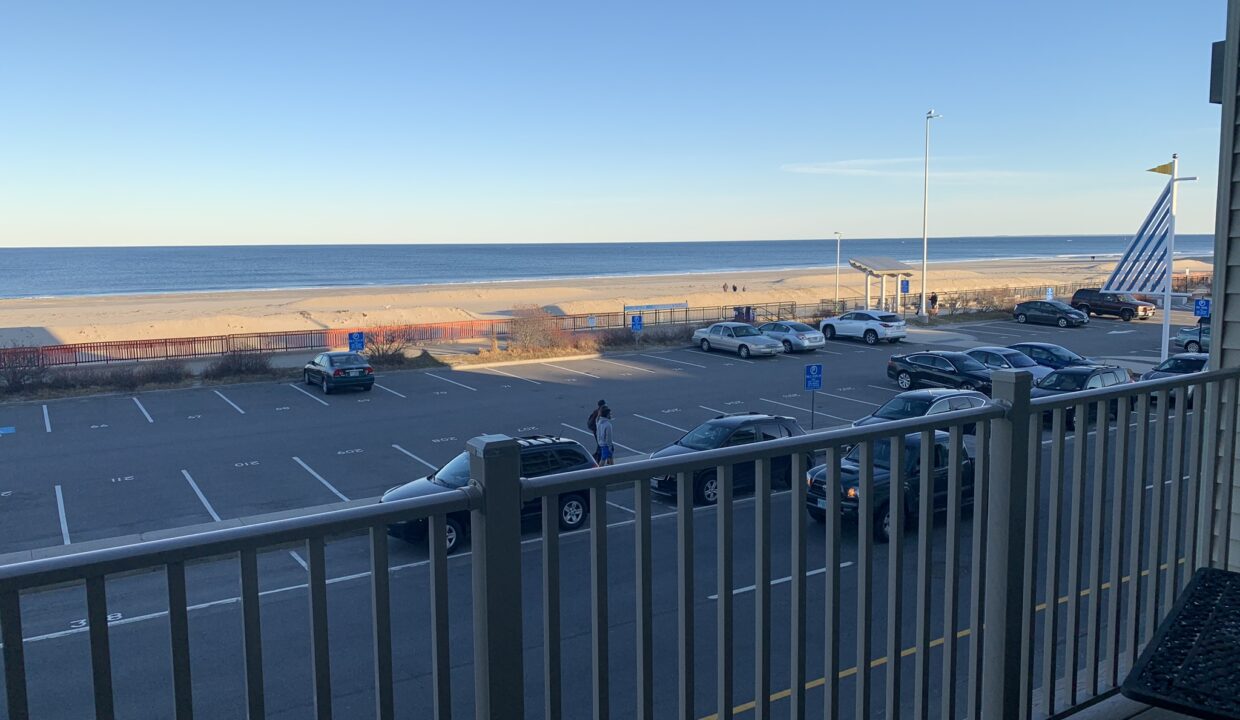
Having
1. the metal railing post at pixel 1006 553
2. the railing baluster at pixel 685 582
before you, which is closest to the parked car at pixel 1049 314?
the metal railing post at pixel 1006 553

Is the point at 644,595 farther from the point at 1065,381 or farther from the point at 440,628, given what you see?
the point at 1065,381

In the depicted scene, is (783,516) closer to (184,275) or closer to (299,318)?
(299,318)

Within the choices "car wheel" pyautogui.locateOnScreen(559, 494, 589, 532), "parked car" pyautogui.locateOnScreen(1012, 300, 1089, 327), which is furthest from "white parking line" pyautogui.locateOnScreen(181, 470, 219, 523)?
"parked car" pyautogui.locateOnScreen(1012, 300, 1089, 327)

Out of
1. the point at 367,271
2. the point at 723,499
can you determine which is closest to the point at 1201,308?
the point at 723,499

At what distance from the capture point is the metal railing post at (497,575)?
2.28 meters

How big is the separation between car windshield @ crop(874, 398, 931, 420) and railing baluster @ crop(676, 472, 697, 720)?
16.2 metres

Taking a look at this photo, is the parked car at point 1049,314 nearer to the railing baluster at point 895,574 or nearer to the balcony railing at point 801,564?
the balcony railing at point 801,564

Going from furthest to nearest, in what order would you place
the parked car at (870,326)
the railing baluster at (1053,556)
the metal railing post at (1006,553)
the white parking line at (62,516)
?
the parked car at (870,326) → the white parking line at (62,516) → the railing baluster at (1053,556) → the metal railing post at (1006,553)

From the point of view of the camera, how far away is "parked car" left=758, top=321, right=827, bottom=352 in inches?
1481

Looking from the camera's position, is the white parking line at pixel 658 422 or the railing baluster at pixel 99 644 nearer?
the railing baluster at pixel 99 644

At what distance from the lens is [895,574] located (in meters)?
3.13

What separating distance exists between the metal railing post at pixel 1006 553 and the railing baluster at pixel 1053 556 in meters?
0.20

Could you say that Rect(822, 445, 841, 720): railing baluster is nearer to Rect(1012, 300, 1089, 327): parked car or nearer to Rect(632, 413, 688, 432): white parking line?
Rect(632, 413, 688, 432): white parking line

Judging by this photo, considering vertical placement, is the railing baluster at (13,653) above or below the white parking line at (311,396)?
above
